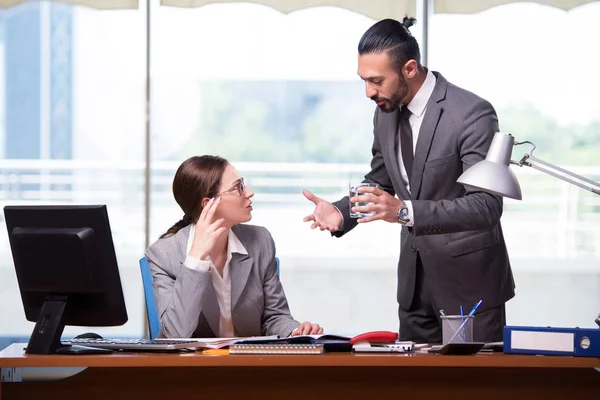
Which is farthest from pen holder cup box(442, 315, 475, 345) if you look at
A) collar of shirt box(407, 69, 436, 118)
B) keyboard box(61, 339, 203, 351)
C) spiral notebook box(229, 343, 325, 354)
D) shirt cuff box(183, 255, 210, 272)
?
collar of shirt box(407, 69, 436, 118)

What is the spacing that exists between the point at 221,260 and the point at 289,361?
88 centimetres

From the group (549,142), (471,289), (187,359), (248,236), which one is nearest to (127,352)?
(187,359)

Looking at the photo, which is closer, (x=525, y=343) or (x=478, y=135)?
(x=525, y=343)

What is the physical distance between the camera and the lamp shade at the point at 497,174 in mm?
2100

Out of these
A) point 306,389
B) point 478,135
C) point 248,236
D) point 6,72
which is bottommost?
point 306,389

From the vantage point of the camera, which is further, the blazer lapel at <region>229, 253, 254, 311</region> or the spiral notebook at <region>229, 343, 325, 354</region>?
the blazer lapel at <region>229, 253, 254, 311</region>

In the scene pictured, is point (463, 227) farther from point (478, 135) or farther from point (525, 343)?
point (525, 343)

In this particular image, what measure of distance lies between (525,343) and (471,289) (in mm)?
646

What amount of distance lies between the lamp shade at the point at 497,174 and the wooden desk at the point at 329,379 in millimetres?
393

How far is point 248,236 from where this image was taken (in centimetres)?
297

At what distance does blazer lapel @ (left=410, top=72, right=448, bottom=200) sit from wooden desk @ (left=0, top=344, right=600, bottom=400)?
81 centimetres

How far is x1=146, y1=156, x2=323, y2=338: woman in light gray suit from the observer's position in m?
2.66

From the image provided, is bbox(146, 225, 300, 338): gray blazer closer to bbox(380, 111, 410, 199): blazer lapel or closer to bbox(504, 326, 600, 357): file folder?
bbox(380, 111, 410, 199): blazer lapel

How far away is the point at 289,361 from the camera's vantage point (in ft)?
6.70
